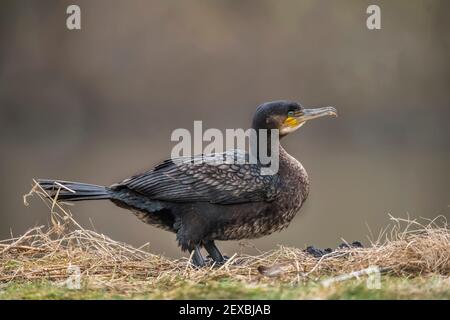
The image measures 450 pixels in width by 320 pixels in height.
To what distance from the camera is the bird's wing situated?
5594 millimetres

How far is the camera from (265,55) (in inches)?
776

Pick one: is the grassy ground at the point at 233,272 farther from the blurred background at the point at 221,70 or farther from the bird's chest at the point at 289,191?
the blurred background at the point at 221,70

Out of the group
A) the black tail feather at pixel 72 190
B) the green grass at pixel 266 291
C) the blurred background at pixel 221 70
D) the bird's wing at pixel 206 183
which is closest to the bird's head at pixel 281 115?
the bird's wing at pixel 206 183

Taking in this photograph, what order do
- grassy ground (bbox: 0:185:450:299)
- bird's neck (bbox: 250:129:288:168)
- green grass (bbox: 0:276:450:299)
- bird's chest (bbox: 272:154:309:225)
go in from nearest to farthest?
green grass (bbox: 0:276:450:299), grassy ground (bbox: 0:185:450:299), bird's chest (bbox: 272:154:309:225), bird's neck (bbox: 250:129:288:168)

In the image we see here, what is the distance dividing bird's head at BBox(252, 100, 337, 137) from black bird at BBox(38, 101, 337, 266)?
0.94ft

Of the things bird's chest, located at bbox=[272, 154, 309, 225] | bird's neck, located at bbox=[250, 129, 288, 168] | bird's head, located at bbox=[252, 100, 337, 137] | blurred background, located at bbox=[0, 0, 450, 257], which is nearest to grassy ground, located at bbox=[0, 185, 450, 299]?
bird's chest, located at bbox=[272, 154, 309, 225]

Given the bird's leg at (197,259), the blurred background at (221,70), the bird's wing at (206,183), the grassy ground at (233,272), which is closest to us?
the grassy ground at (233,272)

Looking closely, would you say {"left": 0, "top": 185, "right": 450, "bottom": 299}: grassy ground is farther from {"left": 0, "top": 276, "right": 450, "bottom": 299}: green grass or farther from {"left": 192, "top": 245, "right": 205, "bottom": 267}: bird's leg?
{"left": 192, "top": 245, "right": 205, "bottom": 267}: bird's leg

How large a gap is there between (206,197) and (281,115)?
2.78 ft

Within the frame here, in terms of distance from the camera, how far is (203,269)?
16.2 feet

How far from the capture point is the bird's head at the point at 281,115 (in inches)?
236

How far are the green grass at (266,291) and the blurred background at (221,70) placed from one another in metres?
14.1

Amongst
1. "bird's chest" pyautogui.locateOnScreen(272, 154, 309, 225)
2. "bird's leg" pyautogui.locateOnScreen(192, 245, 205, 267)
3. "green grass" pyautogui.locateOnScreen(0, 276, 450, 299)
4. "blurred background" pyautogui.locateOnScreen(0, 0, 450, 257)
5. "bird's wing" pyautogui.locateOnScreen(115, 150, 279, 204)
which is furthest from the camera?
"blurred background" pyautogui.locateOnScreen(0, 0, 450, 257)
